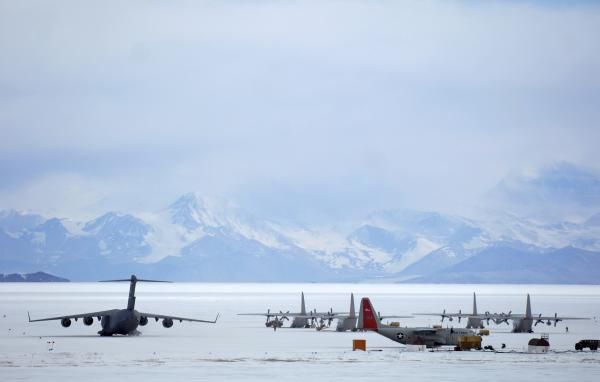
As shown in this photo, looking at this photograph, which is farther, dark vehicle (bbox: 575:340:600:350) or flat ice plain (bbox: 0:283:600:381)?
dark vehicle (bbox: 575:340:600:350)

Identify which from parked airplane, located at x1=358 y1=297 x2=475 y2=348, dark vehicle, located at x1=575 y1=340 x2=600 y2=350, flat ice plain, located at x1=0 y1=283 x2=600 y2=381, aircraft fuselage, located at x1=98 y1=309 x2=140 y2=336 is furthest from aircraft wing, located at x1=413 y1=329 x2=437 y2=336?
aircraft fuselage, located at x1=98 y1=309 x2=140 y2=336

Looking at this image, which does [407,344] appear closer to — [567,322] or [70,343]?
[70,343]

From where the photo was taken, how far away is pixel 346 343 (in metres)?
121

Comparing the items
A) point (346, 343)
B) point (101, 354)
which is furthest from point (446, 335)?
point (101, 354)

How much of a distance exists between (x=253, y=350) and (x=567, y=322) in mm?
87876

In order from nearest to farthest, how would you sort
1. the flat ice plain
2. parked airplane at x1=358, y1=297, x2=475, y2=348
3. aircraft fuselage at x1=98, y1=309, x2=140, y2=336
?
the flat ice plain, parked airplane at x1=358, y1=297, x2=475, y2=348, aircraft fuselage at x1=98, y1=309, x2=140, y2=336

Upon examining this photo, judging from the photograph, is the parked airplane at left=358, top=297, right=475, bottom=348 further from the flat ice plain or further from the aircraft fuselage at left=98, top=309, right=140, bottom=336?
the aircraft fuselage at left=98, top=309, right=140, bottom=336

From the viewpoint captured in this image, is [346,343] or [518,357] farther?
[346,343]

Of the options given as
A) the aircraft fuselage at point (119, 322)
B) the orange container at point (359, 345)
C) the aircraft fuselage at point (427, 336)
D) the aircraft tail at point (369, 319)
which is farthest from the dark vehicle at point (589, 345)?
the aircraft fuselage at point (119, 322)

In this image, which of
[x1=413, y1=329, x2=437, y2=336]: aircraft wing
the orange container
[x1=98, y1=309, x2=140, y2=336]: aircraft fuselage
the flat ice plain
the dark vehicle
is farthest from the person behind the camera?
[x1=98, y1=309, x2=140, y2=336]: aircraft fuselage

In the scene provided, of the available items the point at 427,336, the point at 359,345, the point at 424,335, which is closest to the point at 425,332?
the point at 424,335

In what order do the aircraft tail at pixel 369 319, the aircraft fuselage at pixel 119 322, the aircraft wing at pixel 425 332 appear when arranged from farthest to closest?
the aircraft fuselage at pixel 119 322 < the aircraft tail at pixel 369 319 < the aircraft wing at pixel 425 332

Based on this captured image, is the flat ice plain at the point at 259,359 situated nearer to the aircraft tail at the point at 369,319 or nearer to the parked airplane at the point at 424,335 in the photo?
the parked airplane at the point at 424,335

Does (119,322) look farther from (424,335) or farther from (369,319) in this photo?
(424,335)
